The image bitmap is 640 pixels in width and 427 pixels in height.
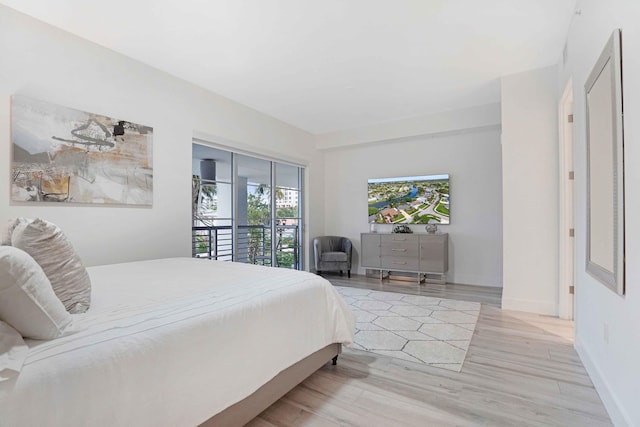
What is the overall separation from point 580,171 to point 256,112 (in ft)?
13.0

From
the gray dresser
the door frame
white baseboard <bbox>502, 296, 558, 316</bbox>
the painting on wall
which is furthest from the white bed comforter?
the gray dresser

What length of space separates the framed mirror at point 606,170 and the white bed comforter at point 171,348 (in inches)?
60.1

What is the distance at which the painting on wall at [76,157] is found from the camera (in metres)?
2.52

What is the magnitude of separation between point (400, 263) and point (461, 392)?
3344 millimetres

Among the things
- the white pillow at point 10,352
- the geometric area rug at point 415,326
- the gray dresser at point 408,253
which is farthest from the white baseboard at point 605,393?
the gray dresser at point 408,253

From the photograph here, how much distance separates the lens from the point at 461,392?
76.6 inches

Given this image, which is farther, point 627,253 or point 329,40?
point 329,40

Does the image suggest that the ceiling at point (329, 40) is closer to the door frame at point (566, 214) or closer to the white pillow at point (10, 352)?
the door frame at point (566, 214)

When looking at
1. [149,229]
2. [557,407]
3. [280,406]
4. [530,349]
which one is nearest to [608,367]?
[557,407]

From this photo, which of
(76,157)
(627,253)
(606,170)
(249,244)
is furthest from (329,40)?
(249,244)

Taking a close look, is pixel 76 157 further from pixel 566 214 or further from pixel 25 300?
pixel 566 214


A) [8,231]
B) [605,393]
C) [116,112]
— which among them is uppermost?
[116,112]

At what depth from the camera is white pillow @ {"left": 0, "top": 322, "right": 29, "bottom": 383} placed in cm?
83

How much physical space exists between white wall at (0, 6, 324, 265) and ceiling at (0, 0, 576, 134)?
0.15 m
